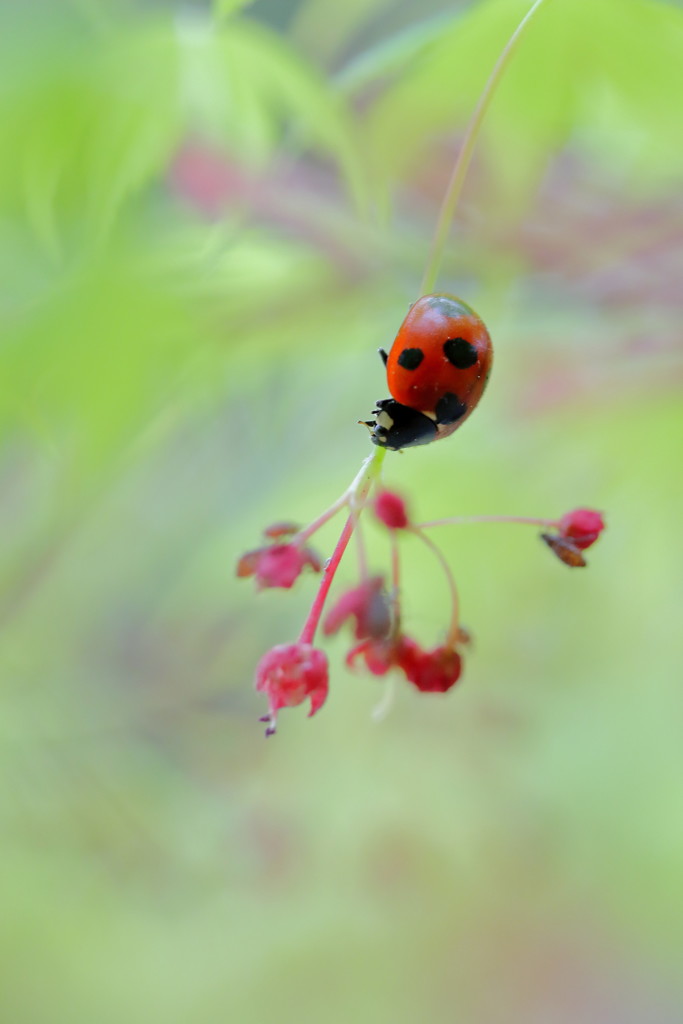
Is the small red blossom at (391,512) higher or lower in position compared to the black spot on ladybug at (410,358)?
lower

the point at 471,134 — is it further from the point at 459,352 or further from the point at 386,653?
the point at 386,653

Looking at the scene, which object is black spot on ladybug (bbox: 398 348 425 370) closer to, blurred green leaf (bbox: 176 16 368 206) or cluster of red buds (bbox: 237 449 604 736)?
cluster of red buds (bbox: 237 449 604 736)

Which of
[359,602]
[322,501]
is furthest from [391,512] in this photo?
[322,501]

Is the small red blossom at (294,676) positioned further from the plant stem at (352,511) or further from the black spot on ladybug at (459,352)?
the black spot on ladybug at (459,352)

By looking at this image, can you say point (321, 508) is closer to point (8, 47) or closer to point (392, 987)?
point (8, 47)

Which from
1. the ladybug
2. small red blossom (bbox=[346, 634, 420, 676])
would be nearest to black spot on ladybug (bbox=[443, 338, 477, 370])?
the ladybug

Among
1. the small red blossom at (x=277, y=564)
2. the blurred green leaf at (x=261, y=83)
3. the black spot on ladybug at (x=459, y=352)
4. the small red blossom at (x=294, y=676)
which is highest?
the blurred green leaf at (x=261, y=83)

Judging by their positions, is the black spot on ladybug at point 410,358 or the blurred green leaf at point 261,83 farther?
the blurred green leaf at point 261,83

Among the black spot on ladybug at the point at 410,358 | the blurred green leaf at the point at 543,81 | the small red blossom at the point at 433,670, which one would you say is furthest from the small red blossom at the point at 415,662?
the blurred green leaf at the point at 543,81

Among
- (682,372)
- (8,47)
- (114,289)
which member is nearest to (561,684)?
(682,372)
